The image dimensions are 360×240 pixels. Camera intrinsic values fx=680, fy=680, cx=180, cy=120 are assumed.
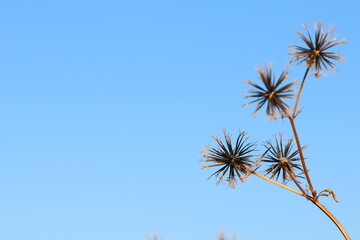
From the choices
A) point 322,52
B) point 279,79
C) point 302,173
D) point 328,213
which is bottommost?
point 328,213

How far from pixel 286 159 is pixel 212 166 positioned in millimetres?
2316

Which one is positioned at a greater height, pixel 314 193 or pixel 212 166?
pixel 212 166

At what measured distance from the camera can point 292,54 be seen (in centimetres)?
2011

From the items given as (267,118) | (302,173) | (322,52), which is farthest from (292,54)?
(302,173)

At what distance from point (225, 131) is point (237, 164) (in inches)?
44.2

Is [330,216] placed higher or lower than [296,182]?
lower

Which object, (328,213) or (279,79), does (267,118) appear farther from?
(328,213)

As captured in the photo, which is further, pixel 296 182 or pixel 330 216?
pixel 296 182

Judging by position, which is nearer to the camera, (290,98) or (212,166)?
(290,98)

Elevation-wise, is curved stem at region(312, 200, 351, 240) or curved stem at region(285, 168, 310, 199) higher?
curved stem at region(285, 168, 310, 199)

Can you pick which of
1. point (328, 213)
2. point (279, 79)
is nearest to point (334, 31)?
point (279, 79)

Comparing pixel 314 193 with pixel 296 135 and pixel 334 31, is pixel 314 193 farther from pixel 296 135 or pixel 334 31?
pixel 334 31

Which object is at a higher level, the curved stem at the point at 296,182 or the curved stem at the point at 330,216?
the curved stem at the point at 296,182

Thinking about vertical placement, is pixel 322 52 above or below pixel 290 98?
above
